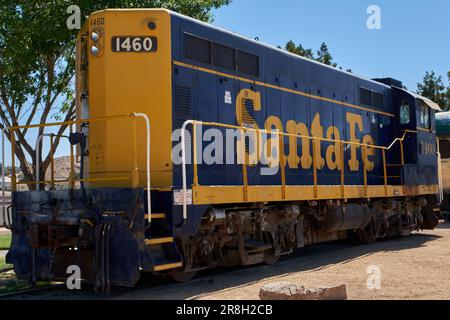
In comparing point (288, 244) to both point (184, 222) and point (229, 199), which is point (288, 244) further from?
point (184, 222)

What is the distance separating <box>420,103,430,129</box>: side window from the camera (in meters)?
14.7

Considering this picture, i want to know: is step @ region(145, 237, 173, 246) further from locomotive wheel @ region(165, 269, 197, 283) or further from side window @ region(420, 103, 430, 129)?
side window @ region(420, 103, 430, 129)

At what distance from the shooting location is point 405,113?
47.5 feet

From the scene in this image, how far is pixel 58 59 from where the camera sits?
13.9 metres

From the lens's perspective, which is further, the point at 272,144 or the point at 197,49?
the point at 272,144

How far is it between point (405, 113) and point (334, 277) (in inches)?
292

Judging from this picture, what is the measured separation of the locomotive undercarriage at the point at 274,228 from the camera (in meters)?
8.04

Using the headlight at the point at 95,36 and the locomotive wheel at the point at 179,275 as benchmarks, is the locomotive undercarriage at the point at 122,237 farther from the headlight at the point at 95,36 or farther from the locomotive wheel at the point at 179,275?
Result: the headlight at the point at 95,36

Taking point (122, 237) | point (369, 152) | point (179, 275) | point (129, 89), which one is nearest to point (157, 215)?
point (122, 237)

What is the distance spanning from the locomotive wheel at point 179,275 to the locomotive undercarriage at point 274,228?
0.14 meters

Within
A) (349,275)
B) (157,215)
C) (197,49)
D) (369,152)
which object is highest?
(197,49)

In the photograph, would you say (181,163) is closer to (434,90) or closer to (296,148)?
Result: (296,148)
